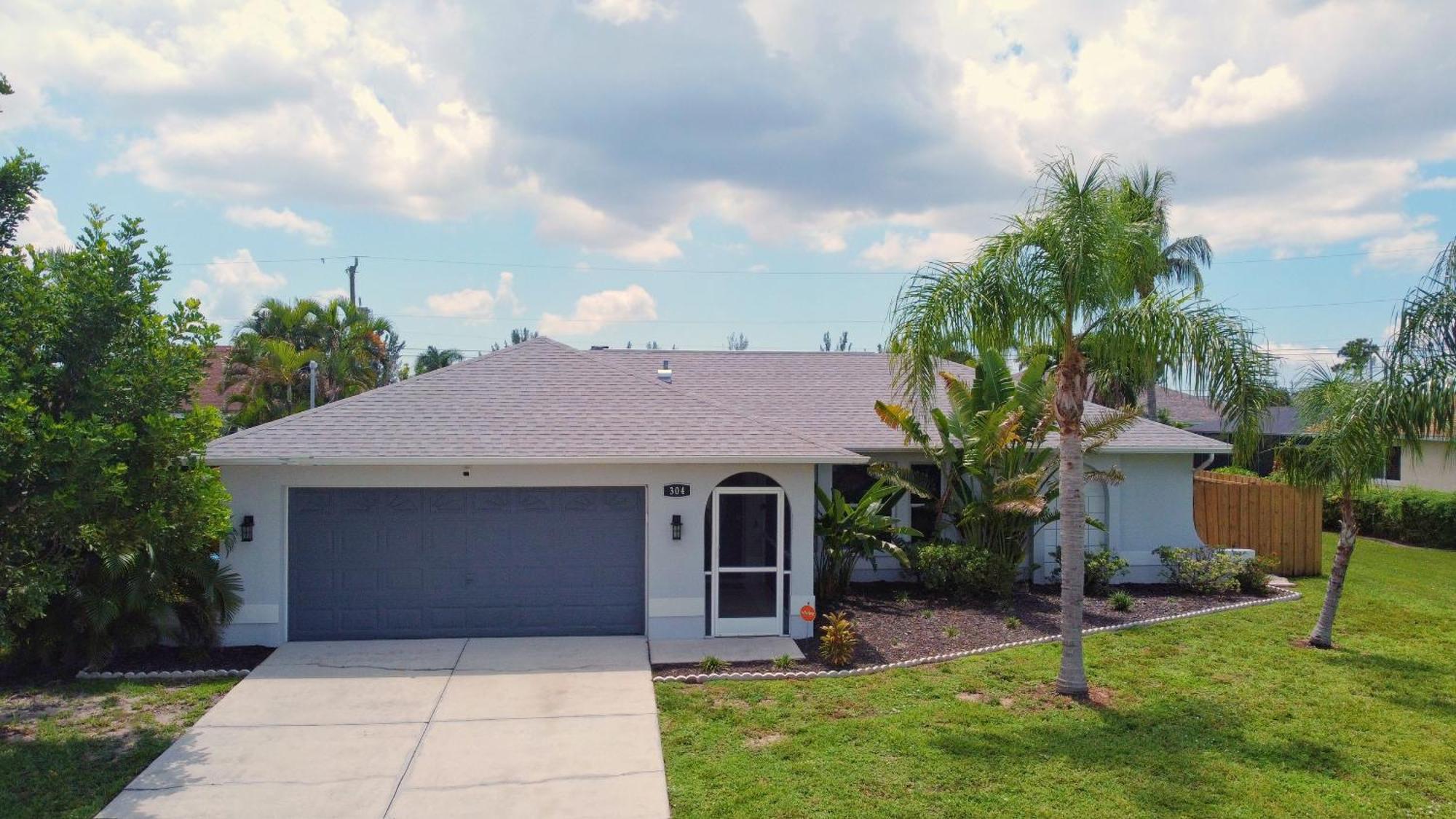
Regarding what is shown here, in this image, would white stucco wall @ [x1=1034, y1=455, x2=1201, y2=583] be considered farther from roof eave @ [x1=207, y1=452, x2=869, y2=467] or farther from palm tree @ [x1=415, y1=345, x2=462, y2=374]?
palm tree @ [x1=415, y1=345, x2=462, y2=374]

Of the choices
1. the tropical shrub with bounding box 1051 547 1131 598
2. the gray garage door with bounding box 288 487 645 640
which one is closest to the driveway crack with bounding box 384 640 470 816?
the gray garage door with bounding box 288 487 645 640

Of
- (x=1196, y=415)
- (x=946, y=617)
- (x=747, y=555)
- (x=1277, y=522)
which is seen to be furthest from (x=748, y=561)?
(x=1196, y=415)

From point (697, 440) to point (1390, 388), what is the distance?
25.9 ft

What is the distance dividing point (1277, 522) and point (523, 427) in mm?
13896

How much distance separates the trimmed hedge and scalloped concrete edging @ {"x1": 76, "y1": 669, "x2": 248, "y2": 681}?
72.4ft

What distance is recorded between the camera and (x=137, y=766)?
7.85 metres

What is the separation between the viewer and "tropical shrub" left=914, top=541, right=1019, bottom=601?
1405 centimetres

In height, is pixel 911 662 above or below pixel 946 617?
below

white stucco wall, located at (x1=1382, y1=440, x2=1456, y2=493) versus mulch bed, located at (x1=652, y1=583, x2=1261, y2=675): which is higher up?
white stucco wall, located at (x1=1382, y1=440, x2=1456, y2=493)

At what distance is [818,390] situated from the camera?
1812 cm

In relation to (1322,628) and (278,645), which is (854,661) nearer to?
(1322,628)

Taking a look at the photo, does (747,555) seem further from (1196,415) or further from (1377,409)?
(1196,415)

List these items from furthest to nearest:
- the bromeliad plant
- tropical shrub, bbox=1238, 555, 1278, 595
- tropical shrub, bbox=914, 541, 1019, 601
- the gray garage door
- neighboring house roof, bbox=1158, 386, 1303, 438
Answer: neighboring house roof, bbox=1158, 386, 1303, 438
tropical shrub, bbox=1238, 555, 1278, 595
tropical shrub, bbox=914, 541, 1019, 601
the bromeliad plant
the gray garage door

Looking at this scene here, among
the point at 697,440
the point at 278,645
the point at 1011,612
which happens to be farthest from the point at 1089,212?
the point at 278,645
